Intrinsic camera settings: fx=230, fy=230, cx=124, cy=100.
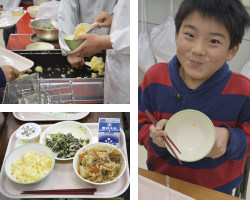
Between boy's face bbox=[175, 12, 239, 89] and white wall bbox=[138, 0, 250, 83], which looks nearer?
boy's face bbox=[175, 12, 239, 89]

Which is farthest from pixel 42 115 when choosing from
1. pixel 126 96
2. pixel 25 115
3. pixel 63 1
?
pixel 63 1

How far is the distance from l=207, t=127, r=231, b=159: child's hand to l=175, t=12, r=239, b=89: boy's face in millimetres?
237

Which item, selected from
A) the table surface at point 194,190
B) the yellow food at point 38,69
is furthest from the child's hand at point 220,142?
the yellow food at point 38,69

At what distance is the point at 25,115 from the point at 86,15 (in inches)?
47.0

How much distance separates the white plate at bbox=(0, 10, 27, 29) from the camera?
239 centimetres

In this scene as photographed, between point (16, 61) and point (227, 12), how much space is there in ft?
3.85

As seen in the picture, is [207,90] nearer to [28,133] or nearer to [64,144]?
[64,144]

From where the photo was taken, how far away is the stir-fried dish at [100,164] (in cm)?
100

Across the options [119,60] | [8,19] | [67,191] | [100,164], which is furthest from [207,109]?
[8,19]

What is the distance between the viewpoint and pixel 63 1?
1.97 meters

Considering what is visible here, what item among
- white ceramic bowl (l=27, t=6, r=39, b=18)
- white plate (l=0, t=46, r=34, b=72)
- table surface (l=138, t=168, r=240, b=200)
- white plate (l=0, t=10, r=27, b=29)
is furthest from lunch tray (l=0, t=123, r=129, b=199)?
white ceramic bowl (l=27, t=6, r=39, b=18)

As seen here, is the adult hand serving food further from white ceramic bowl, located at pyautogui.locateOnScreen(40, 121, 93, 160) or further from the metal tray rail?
white ceramic bowl, located at pyautogui.locateOnScreen(40, 121, 93, 160)

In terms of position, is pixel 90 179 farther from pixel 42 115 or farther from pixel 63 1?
pixel 63 1

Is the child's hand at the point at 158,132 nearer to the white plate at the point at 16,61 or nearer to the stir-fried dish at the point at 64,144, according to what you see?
the stir-fried dish at the point at 64,144
